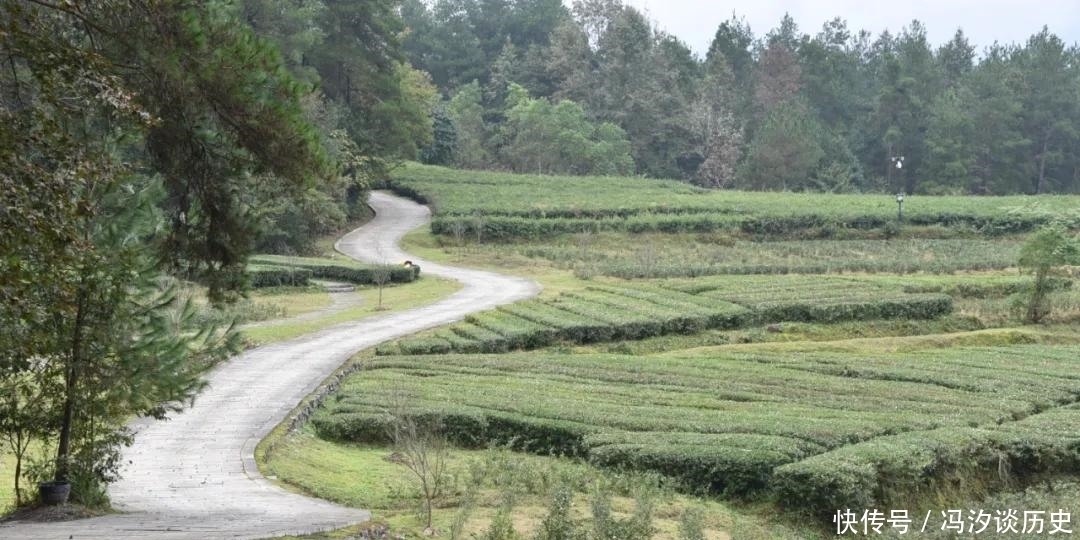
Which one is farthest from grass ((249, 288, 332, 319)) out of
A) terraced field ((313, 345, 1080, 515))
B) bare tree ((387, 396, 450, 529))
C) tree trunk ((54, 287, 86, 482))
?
tree trunk ((54, 287, 86, 482))

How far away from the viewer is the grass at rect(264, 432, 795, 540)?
14.5 m

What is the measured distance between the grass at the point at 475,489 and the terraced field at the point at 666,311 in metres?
9.65

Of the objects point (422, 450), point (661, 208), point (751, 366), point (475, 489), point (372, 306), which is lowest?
point (475, 489)

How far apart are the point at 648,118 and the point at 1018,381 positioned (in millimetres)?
66307

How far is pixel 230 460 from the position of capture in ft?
58.3

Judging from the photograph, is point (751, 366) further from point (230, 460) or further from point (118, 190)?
point (118, 190)

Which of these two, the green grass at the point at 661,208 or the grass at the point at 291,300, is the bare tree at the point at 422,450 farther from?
the green grass at the point at 661,208

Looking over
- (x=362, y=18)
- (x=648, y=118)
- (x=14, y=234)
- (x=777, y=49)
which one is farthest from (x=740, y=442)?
(x=777, y=49)

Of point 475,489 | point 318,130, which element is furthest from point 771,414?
point 318,130

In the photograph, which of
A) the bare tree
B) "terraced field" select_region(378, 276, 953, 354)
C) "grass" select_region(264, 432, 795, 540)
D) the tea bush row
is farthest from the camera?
the tea bush row

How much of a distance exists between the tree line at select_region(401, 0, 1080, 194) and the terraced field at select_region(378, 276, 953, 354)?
41.6 meters

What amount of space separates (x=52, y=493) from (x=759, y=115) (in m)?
82.9

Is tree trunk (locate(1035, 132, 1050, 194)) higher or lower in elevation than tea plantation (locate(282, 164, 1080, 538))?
higher

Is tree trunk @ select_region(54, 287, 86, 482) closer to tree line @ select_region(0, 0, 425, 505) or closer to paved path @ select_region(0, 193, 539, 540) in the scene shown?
tree line @ select_region(0, 0, 425, 505)
